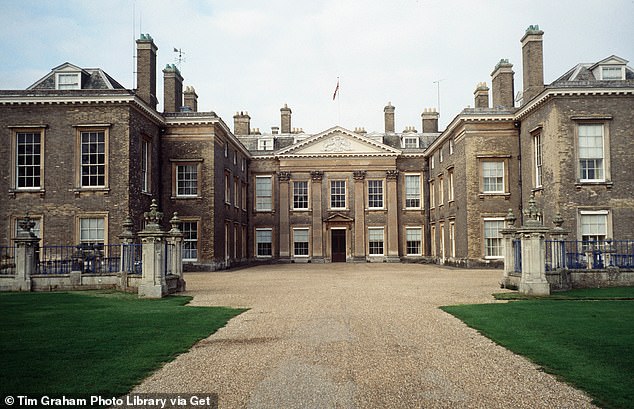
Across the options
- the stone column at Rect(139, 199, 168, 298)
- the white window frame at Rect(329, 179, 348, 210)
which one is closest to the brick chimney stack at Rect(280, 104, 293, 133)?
the white window frame at Rect(329, 179, 348, 210)

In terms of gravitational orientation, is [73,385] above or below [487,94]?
below

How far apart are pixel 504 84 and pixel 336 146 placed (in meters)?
13.3

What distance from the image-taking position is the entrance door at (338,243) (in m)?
40.6

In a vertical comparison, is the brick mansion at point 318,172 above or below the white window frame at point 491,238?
above

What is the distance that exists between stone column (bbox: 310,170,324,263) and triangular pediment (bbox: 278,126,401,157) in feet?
5.60

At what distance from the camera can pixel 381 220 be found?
40.3m

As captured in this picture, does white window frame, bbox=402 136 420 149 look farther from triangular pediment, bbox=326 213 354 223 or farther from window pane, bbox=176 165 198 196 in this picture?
window pane, bbox=176 165 198 196

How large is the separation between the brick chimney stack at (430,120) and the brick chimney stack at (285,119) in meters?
11.1

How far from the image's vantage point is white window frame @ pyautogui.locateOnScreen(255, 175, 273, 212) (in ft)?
134

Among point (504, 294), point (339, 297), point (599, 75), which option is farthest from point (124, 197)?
point (599, 75)

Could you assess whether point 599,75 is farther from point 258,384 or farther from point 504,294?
point 258,384

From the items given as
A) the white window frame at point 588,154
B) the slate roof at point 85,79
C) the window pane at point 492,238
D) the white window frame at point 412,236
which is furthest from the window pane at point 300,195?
the white window frame at point 588,154

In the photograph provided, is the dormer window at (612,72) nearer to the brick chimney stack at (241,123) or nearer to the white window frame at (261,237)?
the white window frame at (261,237)

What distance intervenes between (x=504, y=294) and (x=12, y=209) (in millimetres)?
21024
